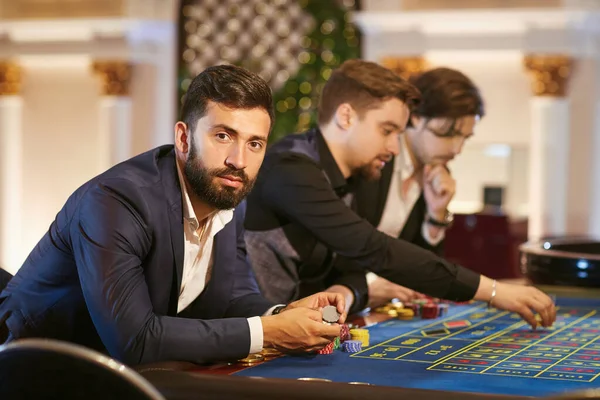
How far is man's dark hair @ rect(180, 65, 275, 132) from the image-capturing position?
209 cm

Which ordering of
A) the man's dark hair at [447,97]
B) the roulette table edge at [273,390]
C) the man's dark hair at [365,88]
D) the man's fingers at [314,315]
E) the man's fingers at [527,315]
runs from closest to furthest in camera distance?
1. the roulette table edge at [273,390]
2. the man's fingers at [314,315]
3. the man's fingers at [527,315]
4. the man's dark hair at [365,88]
5. the man's dark hair at [447,97]

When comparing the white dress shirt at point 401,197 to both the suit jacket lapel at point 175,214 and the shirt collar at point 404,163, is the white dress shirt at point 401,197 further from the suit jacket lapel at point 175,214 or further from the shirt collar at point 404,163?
the suit jacket lapel at point 175,214

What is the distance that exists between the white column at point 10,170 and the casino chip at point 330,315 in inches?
303

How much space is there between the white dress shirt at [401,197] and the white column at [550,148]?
4523mm

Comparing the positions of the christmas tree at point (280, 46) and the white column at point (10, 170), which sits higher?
the christmas tree at point (280, 46)

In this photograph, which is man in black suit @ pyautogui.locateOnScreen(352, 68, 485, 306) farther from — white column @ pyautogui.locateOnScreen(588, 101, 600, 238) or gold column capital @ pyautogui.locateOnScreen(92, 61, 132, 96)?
gold column capital @ pyautogui.locateOnScreen(92, 61, 132, 96)

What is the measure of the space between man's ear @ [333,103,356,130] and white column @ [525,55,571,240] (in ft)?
16.8

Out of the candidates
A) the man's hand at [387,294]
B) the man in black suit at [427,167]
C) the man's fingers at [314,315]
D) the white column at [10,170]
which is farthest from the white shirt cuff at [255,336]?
the white column at [10,170]

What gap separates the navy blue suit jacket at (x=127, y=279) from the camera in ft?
6.22

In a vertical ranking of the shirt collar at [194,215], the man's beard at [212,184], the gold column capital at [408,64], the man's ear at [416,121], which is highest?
the gold column capital at [408,64]

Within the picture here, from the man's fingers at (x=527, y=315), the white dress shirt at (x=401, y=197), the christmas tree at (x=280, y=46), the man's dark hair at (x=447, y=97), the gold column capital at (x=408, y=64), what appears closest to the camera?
the man's fingers at (x=527, y=315)

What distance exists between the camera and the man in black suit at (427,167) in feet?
10.8

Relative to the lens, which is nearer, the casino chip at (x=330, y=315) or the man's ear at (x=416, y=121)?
the casino chip at (x=330, y=315)

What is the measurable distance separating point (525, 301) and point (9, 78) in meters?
7.81
